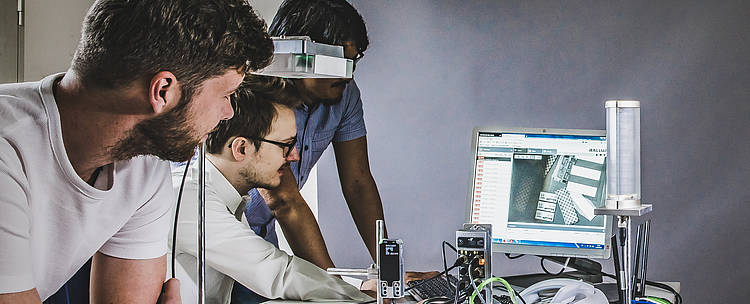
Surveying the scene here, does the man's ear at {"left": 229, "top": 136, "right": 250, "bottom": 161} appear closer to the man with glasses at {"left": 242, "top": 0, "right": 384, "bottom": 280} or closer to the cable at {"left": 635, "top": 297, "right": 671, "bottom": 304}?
the man with glasses at {"left": 242, "top": 0, "right": 384, "bottom": 280}

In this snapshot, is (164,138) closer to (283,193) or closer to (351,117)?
(283,193)

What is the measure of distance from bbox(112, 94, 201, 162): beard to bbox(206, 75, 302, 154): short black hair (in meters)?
0.71

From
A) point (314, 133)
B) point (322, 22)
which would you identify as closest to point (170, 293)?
point (314, 133)

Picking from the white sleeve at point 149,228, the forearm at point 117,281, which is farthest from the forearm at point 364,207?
the forearm at point 117,281

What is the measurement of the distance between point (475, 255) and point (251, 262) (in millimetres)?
1109

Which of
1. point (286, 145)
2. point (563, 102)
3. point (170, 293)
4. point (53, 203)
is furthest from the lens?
point (286, 145)

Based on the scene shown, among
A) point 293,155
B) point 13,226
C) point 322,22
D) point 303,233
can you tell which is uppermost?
point 322,22

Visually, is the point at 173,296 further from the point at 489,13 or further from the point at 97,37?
the point at 489,13

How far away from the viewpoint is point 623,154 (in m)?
1.78

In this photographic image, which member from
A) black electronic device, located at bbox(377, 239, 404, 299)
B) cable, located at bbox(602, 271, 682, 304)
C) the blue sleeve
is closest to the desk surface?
cable, located at bbox(602, 271, 682, 304)

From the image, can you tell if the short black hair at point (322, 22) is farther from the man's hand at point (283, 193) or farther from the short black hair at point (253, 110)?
the man's hand at point (283, 193)

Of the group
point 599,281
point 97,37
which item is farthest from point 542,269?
point 97,37

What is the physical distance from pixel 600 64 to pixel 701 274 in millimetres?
768

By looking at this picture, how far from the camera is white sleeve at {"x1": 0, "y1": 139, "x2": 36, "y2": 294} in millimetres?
1611
